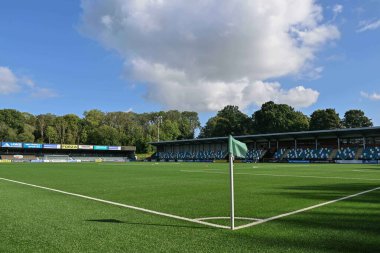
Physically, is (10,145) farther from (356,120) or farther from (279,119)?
(356,120)

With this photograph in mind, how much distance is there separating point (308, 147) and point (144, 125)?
79.5m

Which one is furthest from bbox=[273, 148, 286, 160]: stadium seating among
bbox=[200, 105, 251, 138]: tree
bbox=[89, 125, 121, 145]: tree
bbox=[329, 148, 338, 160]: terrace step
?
bbox=[89, 125, 121, 145]: tree

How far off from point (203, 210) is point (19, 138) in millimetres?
124109

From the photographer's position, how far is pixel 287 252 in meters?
5.38

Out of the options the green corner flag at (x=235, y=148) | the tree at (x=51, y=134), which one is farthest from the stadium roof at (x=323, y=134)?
the green corner flag at (x=235, y=148)

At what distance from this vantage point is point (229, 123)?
397 feet

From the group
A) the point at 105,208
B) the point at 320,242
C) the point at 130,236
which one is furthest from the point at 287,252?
the point at 105,208

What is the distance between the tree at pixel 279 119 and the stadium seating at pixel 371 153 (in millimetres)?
38017

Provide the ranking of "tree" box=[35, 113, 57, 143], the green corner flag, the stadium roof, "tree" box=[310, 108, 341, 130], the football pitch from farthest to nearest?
"tree" box=[35, 113, 57, 143] < "tree" box=[310, 108, 341, 130] < the stadium roof < the green corner flag < the football pitch

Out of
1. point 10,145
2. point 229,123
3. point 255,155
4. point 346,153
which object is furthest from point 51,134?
point 346,153

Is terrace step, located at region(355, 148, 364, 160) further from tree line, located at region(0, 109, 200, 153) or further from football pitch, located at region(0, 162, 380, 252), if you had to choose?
tree line, located at region(0, 109, 200, 153)

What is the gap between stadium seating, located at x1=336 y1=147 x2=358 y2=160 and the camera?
2714 inches

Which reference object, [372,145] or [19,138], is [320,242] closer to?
[372,145]

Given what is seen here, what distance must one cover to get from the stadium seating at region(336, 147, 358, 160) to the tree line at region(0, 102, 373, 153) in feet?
103
